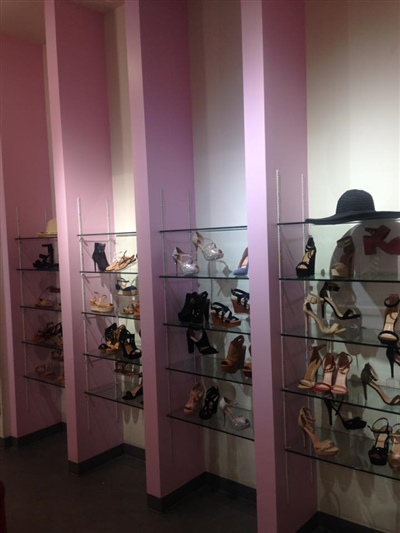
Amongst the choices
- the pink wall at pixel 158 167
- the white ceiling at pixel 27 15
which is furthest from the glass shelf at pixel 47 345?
the white ceiling at pixel 27 15

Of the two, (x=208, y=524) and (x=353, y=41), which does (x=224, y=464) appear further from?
(x=353, y=41)

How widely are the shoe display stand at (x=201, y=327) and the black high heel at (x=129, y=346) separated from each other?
41 centimetres

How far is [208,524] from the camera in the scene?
3.07 m

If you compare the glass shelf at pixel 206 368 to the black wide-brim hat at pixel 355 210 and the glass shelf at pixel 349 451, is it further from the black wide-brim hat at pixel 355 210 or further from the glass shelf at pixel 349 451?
the black wide-brim hat at pixel 355 210

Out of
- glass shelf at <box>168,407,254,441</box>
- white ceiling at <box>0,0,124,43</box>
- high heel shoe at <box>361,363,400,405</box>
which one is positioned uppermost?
white ceiling at <box>0,0,124,43</box>

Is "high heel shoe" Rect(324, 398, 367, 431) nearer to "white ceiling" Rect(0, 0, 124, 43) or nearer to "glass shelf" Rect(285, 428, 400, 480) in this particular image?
"glass shelf" Rect(285, 428, 400, 480)

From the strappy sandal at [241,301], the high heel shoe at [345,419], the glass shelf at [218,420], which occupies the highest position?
the strappy sandal at [241,301]

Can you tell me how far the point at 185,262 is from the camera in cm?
316

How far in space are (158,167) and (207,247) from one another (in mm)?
614

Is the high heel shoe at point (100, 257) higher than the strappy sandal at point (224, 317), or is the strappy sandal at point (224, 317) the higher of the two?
the high heel shoe at point (100, 257)

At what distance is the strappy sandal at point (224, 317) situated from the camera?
3012 millimetres

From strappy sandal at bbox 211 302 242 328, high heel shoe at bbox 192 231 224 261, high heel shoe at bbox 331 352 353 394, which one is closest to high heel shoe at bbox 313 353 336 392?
high heel shoe at bbox 331 352 353 394

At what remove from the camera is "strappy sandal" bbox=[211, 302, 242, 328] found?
3012mm

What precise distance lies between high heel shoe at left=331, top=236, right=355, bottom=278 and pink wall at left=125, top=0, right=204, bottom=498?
1144 mm
